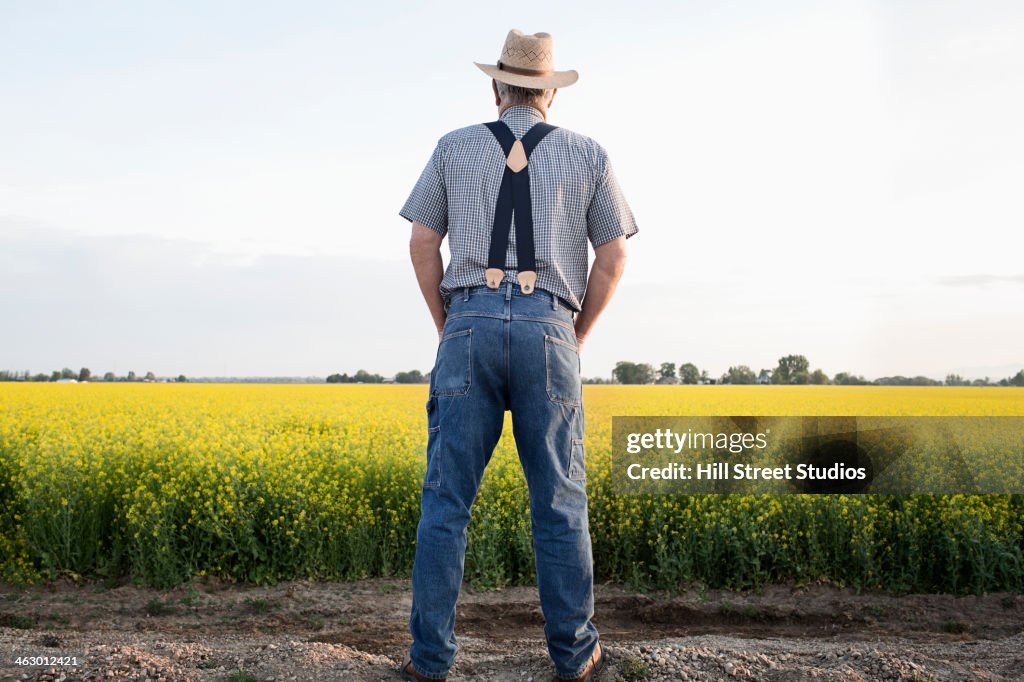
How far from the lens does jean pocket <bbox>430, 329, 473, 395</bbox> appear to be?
3408mm

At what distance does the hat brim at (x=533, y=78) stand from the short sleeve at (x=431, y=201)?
1.36 ft

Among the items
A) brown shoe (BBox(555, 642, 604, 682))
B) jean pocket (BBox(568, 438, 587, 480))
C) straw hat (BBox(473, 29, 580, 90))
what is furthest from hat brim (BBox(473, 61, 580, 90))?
brown shoe (BBox(555, 642, 604, 682))

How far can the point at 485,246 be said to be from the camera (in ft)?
11.5

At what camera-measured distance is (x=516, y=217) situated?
352 cm

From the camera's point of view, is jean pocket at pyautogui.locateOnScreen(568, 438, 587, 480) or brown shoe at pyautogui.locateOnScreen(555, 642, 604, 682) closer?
jean pocket at pyautogui.locateOnScreen(568, 438, 587, 480)

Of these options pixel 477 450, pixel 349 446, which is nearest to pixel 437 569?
pixel 477 450

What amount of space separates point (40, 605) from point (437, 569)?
429 cm

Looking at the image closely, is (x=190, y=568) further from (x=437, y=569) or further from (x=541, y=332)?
(x=541, y=332)

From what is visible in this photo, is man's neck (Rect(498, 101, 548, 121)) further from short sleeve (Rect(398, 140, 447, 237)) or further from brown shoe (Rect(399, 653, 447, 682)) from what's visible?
brown shoe (Rect(399, 653, 447, 682))

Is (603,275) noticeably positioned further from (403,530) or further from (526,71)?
(403,530)

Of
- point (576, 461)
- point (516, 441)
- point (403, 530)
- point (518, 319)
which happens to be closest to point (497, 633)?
point (403, 530)

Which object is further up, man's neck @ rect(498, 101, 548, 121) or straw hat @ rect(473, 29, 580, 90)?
straw hat @ rect(473, 29, 580, 90)

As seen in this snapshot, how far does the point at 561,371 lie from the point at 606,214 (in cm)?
79

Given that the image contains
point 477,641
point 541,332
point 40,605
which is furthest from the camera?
point 40,605
